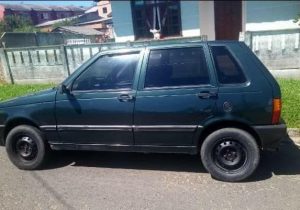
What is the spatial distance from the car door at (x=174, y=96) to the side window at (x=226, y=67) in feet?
0.35

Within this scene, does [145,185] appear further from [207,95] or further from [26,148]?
[26,148]

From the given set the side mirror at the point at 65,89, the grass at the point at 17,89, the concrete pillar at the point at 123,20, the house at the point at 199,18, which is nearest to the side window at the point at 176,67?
the side mirror at the point at 65,89

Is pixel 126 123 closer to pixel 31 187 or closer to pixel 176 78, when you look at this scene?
pixel 176 78

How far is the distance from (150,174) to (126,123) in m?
0.76

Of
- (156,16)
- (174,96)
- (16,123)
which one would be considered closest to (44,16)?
(156,16)

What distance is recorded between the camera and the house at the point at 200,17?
12.9 metres

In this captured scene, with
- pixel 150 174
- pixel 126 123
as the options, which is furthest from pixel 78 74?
pixel 150 174

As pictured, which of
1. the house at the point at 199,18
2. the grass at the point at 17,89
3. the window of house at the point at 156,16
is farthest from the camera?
the window of house at the point at 156,16

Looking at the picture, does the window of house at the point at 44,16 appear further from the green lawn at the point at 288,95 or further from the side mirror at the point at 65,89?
the side mirror at the point at 65,89

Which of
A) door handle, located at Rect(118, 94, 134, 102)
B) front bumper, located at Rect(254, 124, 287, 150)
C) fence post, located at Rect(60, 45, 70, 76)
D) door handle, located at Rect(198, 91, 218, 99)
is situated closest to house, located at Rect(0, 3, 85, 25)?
fence post, located at Rect(60, 45, 70, 76)

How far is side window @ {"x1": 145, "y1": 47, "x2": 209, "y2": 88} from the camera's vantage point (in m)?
4.28

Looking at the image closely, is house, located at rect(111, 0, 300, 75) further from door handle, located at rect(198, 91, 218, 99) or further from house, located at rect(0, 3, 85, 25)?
house, located at rect(0, 3, 85, 25)

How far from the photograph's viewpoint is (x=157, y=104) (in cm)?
427

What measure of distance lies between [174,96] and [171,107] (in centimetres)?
14
